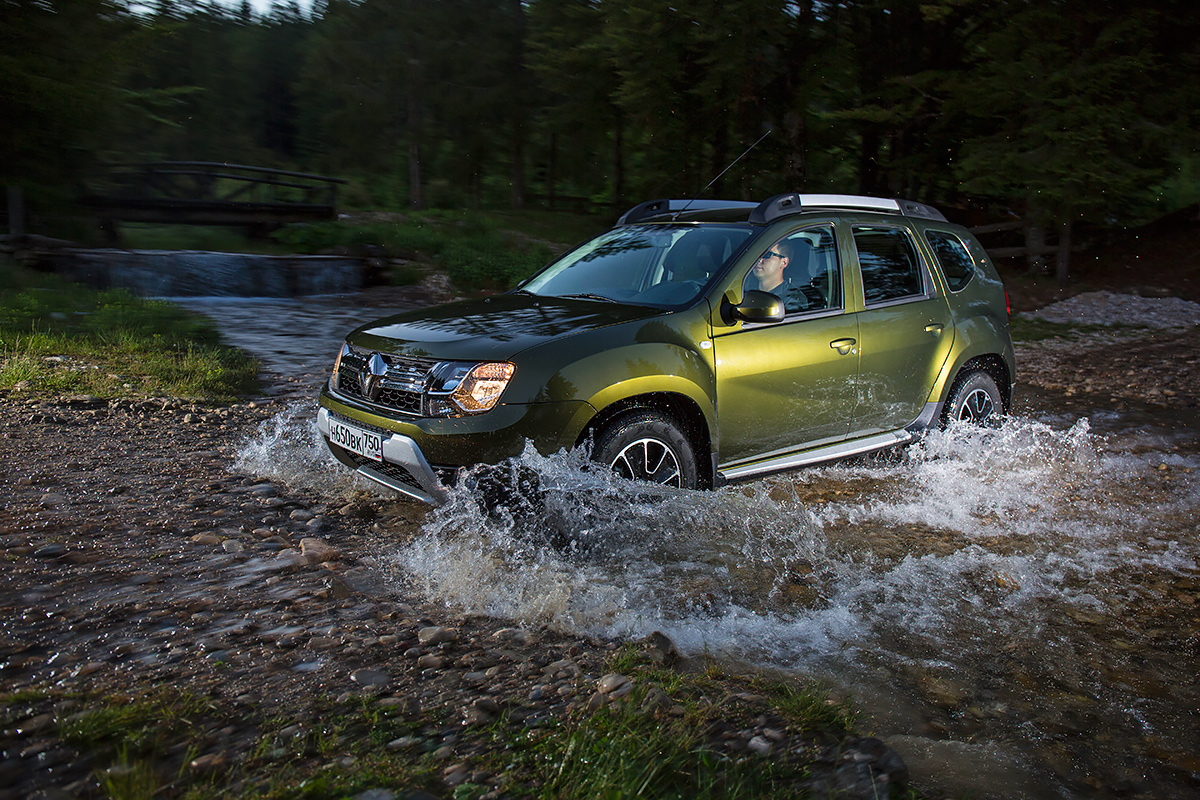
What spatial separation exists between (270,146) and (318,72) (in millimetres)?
19159

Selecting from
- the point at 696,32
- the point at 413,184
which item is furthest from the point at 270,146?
the point at 696,32

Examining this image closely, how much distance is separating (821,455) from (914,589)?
3.74 ft

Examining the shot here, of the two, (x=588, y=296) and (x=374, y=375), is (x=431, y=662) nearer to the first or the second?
(x=374, y=375)

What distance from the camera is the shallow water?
303 centimetres

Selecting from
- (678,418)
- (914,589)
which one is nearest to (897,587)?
(914,589)

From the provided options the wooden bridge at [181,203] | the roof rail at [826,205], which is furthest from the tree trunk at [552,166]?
the roof rail at [826,205]

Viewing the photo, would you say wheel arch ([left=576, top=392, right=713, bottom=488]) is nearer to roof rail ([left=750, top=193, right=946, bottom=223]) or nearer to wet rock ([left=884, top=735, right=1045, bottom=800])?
roof rail ([left=750, top=193, right=946, bottom=223])

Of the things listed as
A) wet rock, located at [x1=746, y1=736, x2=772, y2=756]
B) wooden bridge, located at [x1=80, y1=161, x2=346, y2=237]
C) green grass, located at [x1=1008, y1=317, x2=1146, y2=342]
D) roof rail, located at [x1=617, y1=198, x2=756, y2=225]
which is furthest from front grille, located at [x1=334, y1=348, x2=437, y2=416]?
wooden bridge, located at [x1=80, y1=161, x2=346, y2=237]

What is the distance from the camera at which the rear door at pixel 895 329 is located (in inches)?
212

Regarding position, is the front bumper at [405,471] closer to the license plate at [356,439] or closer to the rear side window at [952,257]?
the license plate at [356,439]

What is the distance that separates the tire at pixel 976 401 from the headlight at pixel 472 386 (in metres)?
3.36

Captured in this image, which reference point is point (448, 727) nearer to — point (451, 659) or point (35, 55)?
point (451, 659)

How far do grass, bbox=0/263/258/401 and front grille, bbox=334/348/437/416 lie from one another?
3327mm

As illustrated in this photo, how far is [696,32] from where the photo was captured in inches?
802
